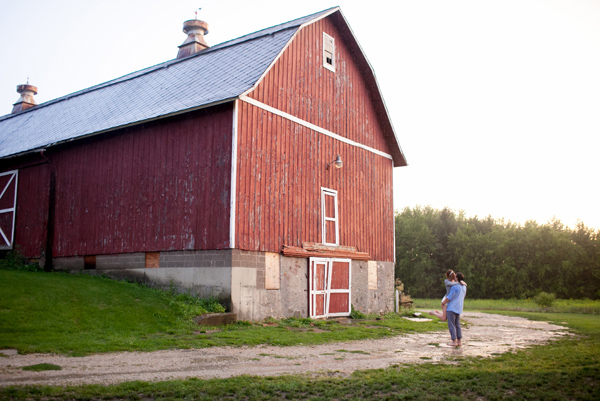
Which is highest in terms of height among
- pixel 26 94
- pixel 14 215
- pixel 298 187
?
pixel 26 94

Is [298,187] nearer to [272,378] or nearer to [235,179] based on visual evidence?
[235,179]

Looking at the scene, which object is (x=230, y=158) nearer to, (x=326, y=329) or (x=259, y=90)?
(x=259, y=90)

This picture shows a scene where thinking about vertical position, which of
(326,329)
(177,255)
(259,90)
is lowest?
(326,329)

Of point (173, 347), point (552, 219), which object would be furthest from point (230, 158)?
point (552, 219)

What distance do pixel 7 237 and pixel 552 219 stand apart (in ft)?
130

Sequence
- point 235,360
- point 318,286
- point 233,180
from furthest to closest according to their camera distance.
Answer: point 318,286 → point 233,180 → point 235,360

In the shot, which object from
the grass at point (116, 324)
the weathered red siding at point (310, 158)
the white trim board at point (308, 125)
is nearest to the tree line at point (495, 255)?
the weathered red siding at point (310, 158)

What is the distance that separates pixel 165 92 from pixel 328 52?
560 centimetres

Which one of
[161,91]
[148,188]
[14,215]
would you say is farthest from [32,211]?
[161,91]

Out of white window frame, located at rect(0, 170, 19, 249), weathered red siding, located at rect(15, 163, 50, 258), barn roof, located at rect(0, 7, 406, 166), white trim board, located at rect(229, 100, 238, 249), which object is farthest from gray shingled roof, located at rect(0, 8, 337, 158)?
weathered red siding, located at rect(15, 163, 50, 258)

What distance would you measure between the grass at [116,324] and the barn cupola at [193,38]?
1202 cm

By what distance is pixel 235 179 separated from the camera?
14.1 m

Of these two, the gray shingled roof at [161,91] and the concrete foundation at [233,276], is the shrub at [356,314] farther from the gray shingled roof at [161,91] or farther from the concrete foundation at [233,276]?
the gray shingled roof at [161,91]

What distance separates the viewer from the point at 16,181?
20.2 metres
